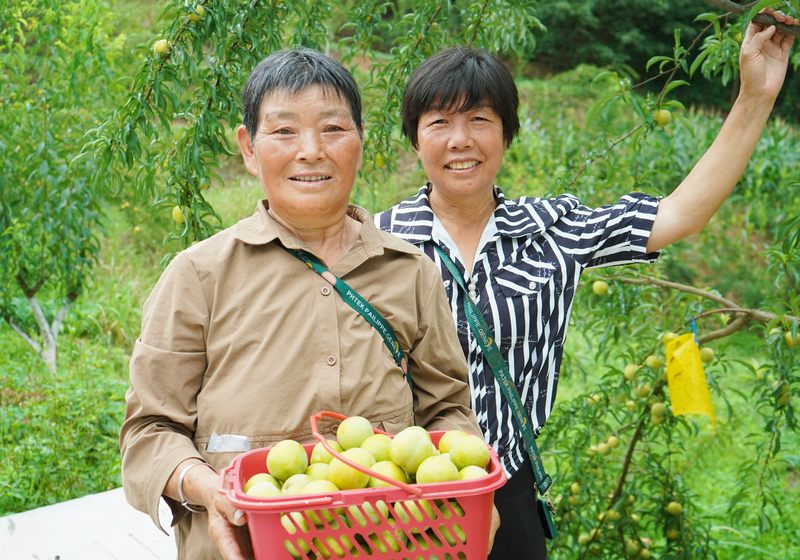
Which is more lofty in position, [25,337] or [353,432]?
[353,432]

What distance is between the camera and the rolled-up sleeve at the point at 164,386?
4.66ft

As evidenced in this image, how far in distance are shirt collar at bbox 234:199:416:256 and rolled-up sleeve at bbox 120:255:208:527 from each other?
0.40 ft

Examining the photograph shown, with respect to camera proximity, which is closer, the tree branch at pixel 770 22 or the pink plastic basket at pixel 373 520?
the pink plastic basket at pixel 373 520

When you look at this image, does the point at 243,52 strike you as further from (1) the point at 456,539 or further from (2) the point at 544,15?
(2) the point at 544,15

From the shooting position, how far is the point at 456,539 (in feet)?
4.09

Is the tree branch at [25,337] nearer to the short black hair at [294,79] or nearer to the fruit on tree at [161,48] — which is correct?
the fruit on tree at [161,48]

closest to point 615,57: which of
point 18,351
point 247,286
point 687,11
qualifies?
point 687,11

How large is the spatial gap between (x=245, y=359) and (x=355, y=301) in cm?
21

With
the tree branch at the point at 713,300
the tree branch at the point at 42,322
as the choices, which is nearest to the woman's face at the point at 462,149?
the tree branch at the point at 713,300

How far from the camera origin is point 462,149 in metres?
2.00

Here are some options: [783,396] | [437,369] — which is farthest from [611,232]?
[783,396]

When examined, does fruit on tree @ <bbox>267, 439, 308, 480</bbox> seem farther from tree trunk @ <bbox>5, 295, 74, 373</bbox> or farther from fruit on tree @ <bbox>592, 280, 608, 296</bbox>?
tree trunk @ <bbox>5, 295, 74, 373</bbox>

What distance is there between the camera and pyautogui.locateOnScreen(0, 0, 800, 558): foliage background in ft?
8.07

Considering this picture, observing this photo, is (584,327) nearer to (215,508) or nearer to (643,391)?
(643,391)
